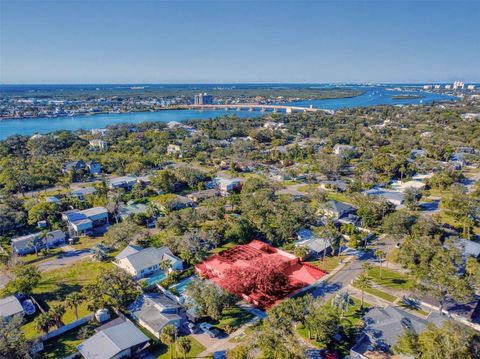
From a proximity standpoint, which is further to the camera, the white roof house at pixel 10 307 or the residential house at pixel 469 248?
the residential house at pixel 469 248

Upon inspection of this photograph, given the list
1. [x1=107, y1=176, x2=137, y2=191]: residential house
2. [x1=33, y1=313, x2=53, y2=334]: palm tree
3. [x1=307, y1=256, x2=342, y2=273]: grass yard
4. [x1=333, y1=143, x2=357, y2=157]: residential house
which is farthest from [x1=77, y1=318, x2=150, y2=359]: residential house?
[x1=333, y1=143, x2=357, y2=157]: residential house

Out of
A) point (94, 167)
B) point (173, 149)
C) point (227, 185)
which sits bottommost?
point (227, 185)

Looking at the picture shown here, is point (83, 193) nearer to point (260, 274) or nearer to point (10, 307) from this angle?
point (10, 307)

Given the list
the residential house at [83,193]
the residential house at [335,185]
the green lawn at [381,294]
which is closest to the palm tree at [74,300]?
the green lawn at [381,294]

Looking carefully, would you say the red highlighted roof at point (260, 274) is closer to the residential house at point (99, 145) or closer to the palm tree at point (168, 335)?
the palm tree at point (168, 335)

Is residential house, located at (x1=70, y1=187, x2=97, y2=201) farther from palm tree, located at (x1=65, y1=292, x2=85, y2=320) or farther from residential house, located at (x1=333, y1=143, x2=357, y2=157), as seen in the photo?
residential house, located at (x1=333, y1=143, x2=357, y2=157)

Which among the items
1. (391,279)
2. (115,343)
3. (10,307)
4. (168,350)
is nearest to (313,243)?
(391,279)
